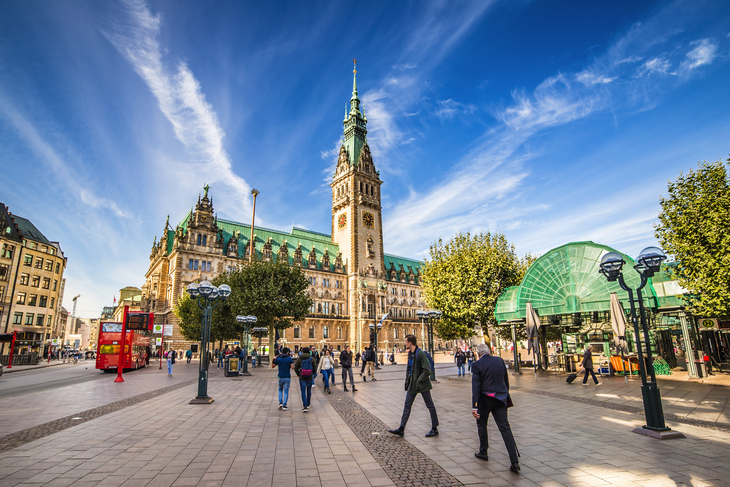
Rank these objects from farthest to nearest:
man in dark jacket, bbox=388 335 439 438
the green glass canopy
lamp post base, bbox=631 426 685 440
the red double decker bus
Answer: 1. the red double decker bus
2. the green glass canopy
3. man in dark jacket, bbox=388 335 439 438
4. lamp post base, bbox=631 426 685 440

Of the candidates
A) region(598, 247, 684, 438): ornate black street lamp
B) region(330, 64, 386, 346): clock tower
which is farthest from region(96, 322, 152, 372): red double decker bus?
region(330, 64, 386, 346): clock tower

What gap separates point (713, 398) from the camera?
14461 millimetres

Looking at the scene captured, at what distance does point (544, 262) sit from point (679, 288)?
Answer: 24.3 feet

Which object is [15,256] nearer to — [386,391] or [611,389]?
[386,391]

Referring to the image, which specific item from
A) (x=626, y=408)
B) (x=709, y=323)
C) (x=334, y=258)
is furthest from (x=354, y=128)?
(x=626, y=408)

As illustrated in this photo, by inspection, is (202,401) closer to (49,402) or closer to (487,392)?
(49,402)

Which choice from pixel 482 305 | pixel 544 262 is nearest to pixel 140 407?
pixel 544 262

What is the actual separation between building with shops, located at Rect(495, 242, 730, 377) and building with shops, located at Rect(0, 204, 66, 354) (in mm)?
65141

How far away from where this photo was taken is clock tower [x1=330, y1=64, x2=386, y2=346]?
278ft

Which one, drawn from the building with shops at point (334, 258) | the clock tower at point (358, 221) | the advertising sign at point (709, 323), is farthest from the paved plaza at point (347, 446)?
the clock tower at point (358, 221)

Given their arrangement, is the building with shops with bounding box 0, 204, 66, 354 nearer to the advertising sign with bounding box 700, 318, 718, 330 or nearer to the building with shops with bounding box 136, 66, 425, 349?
the building with shops with bounding box 136, 66, 425, 349

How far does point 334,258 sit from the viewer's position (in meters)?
89.9

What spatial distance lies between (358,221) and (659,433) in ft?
258

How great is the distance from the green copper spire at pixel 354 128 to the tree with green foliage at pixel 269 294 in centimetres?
5328
